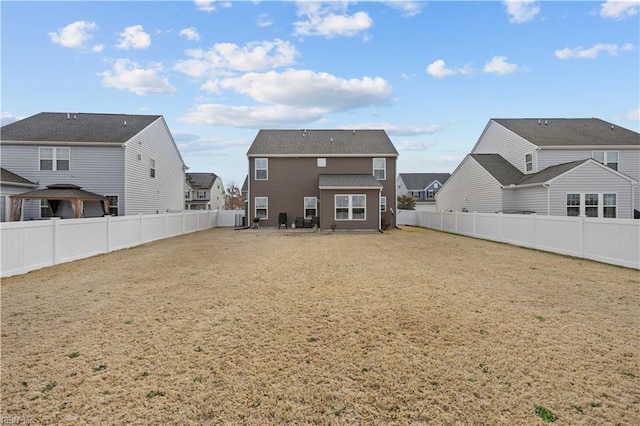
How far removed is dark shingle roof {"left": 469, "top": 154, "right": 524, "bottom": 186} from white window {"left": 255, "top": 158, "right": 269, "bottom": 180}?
15356mm

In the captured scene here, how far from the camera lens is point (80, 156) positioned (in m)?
17.8

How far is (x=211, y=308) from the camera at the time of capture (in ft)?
17.4

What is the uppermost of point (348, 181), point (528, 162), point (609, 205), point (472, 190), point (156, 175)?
point (528, 162)

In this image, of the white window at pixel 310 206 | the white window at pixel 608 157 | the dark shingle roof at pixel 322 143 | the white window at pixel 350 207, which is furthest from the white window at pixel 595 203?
the white window at pixel 310 206

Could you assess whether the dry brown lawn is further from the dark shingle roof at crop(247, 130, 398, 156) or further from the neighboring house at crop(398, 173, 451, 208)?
the neighboring house at crop(398, 173, 451, 208)

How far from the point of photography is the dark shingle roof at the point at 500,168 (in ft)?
68.7

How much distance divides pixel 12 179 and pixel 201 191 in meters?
32.6

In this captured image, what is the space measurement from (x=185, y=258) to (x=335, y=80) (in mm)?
17129

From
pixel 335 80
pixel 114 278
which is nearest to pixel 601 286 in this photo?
pixel 114 278

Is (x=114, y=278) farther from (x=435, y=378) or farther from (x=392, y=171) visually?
(x=392, y=171)

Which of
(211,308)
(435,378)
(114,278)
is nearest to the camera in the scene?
(435,378)

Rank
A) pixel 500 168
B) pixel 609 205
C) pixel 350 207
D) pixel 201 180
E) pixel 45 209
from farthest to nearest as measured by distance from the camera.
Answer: pixel 201 180 → pixel 500 168 → pixel 350 207 → pixel 609 205 → pixel 45 209

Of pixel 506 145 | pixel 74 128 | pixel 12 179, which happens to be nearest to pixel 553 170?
pixel 506 145

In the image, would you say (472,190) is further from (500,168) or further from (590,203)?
(590,203)
